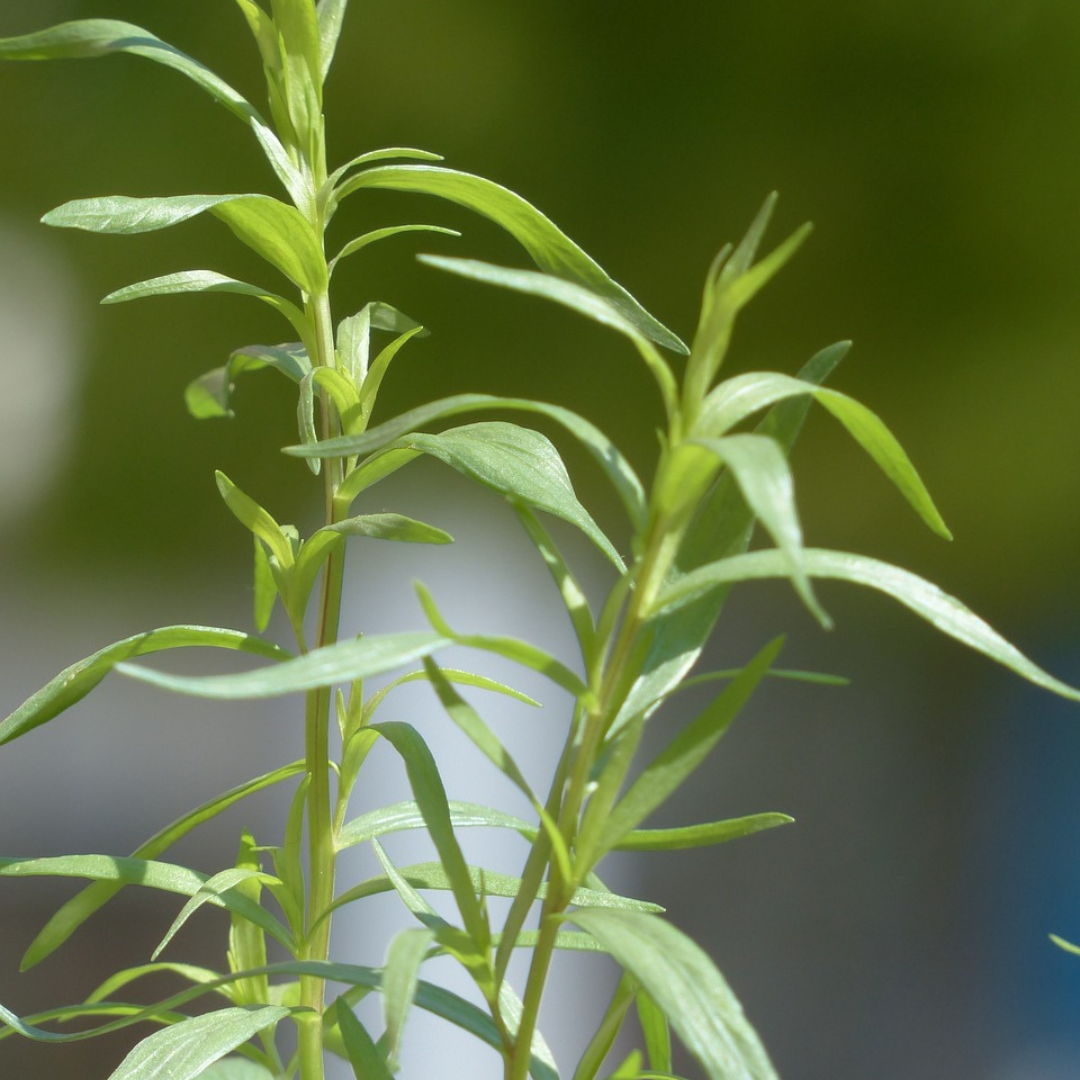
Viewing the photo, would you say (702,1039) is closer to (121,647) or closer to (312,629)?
(121,647)

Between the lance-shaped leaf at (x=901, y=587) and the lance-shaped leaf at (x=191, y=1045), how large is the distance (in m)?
0.16

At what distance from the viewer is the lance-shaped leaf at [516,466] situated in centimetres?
28

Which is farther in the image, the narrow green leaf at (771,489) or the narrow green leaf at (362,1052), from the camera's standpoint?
the narrow green leaf at (362,1052)

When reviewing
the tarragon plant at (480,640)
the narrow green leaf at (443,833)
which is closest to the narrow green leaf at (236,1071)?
the tarragon plant at (480,640)

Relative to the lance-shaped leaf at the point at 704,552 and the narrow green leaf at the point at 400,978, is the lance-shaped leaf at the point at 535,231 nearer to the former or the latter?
the lance-shaped leaf at the point at 704,552

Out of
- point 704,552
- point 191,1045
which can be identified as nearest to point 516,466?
point 704,552

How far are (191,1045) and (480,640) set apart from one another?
15 cm

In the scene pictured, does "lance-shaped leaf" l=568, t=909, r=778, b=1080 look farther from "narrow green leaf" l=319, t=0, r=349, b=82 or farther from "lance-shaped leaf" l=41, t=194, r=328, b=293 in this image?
"narrow green leaf" l=319, t=0, r=349, b=82

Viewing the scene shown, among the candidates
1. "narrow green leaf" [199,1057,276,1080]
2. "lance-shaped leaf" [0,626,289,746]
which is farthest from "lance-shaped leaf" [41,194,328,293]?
"narrow green leaf" [199,1057,276,1080]

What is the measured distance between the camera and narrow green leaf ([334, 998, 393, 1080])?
0.89 ft

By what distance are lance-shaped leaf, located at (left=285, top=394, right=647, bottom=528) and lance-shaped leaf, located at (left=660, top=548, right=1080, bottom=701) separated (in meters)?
0.02

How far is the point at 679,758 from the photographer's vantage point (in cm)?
22

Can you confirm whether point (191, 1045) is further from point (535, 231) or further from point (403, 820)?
point (535, 231)

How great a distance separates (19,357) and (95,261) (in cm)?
16
